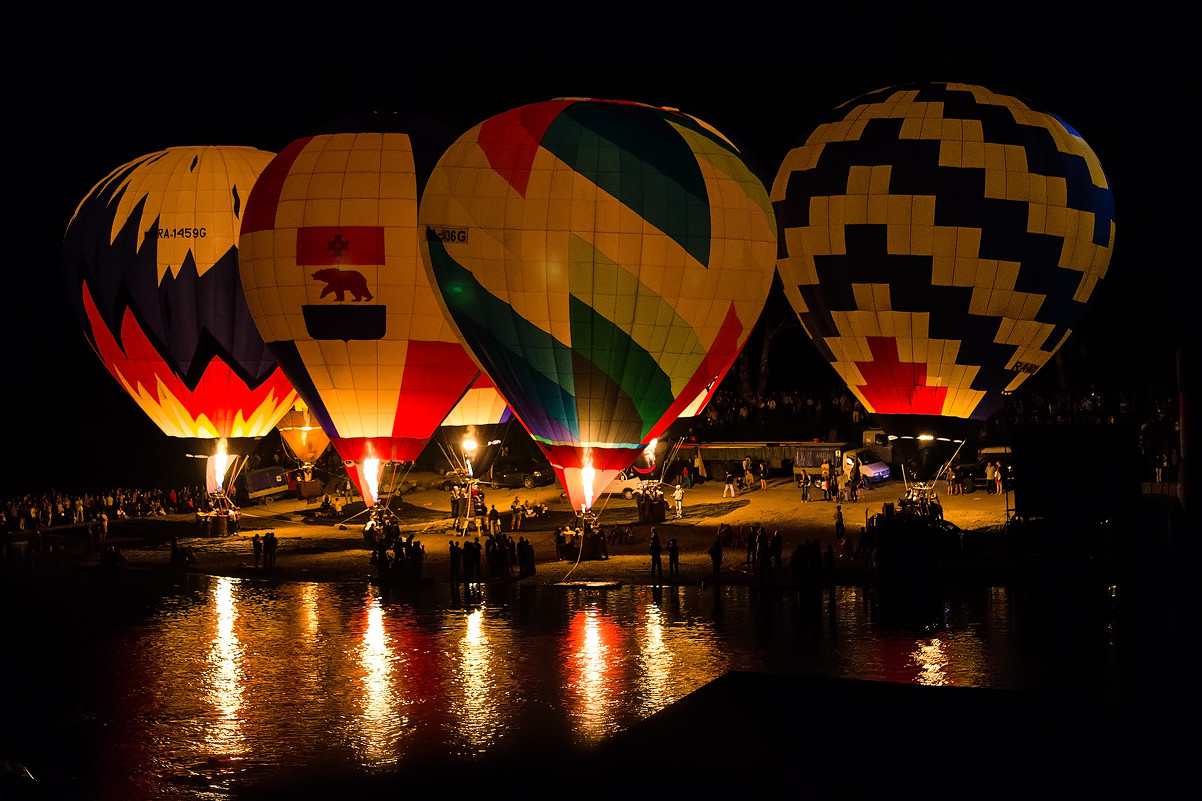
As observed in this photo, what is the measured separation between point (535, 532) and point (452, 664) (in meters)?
14.4

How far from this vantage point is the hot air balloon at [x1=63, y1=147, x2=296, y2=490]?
112 feet

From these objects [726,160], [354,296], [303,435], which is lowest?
[303,435]

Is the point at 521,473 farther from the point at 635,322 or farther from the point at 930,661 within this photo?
the point at 930,661

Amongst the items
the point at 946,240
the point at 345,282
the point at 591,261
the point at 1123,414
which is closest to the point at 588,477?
the point at 591,261

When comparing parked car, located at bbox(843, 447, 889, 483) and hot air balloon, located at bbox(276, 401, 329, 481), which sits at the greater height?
hot air balloon, located at bbox(276, 401, 329, 481)

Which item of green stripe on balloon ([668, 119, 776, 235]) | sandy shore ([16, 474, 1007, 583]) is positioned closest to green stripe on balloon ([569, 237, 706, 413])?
green stripe on balloon ([668, 119, 776, 235])

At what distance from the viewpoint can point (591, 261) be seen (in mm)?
25906

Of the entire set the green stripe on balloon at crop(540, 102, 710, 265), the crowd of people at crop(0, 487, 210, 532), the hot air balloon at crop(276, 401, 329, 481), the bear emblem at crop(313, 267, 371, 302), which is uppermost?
the green stripe on balloon at crop(540, 102, 710, 265)

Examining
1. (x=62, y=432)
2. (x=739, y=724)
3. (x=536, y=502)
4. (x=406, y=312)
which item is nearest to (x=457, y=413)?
(x=536, y=502)

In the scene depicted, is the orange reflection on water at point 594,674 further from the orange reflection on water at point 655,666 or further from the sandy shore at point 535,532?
the sandy shore at point 535,532

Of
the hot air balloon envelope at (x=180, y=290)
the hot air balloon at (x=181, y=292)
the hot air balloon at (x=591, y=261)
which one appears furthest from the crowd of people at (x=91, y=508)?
the hot air balloon at (x=591, y=261)

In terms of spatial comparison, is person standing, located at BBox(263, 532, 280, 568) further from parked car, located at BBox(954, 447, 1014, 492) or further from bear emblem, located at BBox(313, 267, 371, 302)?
parked car, located at BBox(954, 447, 1014, 492)

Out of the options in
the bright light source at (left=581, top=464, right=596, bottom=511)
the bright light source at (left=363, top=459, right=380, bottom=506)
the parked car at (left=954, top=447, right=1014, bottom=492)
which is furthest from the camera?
the parked car at (left=954, top=447, right=1014, bottom=492)

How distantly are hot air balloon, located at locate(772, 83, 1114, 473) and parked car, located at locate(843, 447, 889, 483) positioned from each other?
16.2 feet
